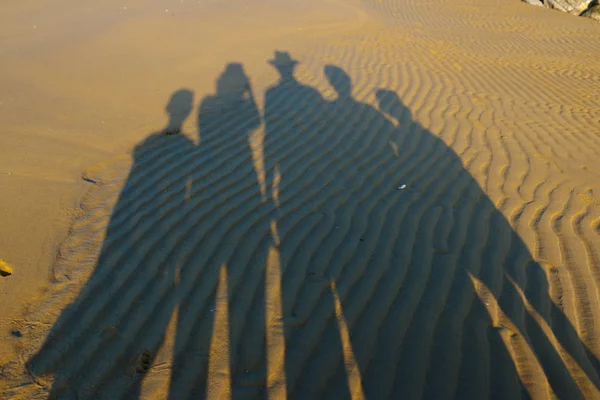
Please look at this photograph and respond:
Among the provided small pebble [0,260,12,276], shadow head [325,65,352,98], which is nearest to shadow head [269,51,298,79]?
shadow head [325,65,352,98]

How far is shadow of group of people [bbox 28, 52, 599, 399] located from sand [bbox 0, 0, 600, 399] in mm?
16

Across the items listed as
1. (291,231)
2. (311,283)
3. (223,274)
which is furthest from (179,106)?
(311,283)

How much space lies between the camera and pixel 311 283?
3152 mm

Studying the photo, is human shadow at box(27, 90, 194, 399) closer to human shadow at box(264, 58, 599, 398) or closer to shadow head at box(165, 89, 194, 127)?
human shadow at box(264, 58, 599, 398)

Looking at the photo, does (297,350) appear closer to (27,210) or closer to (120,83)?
(27,210)

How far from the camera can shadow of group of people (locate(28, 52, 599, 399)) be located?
2531 millimetres

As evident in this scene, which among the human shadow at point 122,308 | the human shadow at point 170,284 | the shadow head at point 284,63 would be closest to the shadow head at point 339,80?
the shadow head at point 284,63

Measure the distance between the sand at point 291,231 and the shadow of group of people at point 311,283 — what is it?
0.05 ft

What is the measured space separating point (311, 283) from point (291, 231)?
0.65 meters

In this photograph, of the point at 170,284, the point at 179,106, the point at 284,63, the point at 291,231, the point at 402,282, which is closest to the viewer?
the point at 170,284

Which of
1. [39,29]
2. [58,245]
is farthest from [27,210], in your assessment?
[39,29]

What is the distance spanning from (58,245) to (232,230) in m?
1.34

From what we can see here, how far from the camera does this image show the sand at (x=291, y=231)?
2.58 m

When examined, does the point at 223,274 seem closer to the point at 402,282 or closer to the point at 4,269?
the point at 402,282
